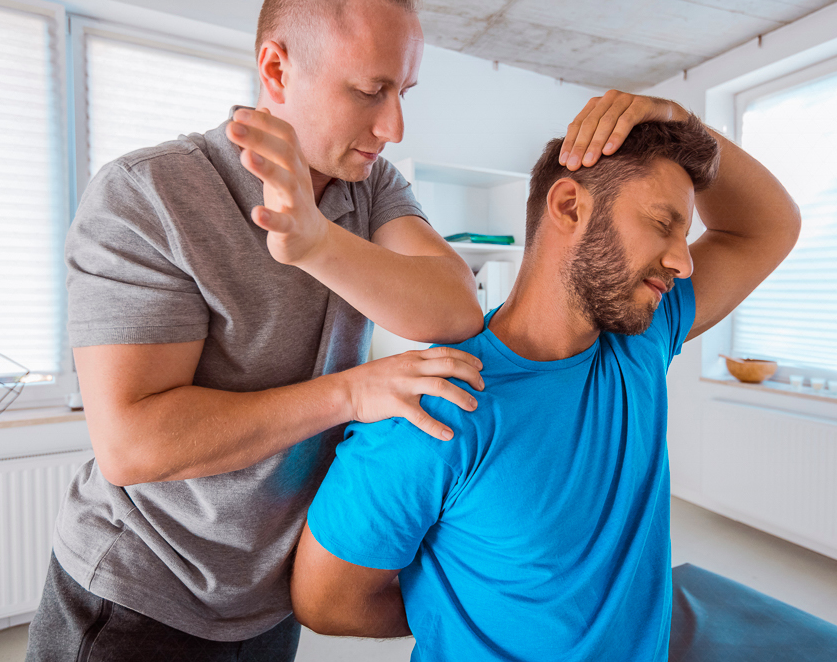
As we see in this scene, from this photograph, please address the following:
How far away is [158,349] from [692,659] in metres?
1.24

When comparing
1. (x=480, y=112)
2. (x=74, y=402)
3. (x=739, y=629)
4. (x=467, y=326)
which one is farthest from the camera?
(x=480, y=112)

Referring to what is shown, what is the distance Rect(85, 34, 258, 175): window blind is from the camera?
2.61m

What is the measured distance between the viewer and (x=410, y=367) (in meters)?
0.82

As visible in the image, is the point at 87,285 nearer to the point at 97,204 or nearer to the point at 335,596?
the point at 97,204

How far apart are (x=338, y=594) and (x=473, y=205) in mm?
3116

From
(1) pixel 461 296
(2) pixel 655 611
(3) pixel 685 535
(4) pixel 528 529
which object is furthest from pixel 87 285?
(3) pixel 685 535

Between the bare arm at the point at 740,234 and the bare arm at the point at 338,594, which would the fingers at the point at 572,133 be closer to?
the bare arm at the point at 740,234

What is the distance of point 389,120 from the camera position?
2.71ft

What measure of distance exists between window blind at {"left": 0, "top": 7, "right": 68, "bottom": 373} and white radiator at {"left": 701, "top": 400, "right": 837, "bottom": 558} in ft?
12.7

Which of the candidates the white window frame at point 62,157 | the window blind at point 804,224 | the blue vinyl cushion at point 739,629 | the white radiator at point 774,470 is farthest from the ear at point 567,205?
the window blind at point 804,224

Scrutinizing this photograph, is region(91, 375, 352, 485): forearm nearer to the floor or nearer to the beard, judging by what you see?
the beard

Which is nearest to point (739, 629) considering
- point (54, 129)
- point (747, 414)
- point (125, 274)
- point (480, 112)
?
point (125, 274)

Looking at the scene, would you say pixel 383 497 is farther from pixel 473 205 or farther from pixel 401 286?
pixel 473 205

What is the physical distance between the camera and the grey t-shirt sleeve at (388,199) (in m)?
1.03
